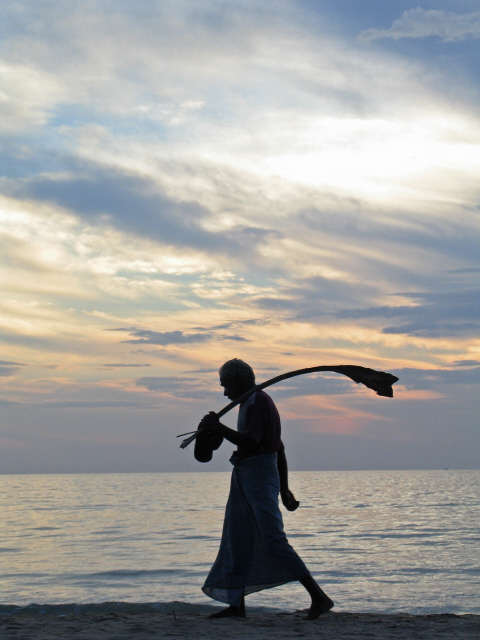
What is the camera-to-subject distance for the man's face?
5.00 m

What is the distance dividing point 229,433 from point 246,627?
1318 mm

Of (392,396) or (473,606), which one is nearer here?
(392,396)

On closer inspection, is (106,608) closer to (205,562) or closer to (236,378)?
(236,378)

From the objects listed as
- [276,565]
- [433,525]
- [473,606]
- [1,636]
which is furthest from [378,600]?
[433,525]

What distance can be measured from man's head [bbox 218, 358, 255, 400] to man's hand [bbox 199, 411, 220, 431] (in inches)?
15.2

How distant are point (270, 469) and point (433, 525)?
17.0 meters

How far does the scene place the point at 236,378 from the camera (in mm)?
5000

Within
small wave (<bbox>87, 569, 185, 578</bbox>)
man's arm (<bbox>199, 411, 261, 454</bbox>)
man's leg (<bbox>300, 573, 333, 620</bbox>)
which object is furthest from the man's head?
small wave (<bbox>87, 569, 185, 578</bbox>)

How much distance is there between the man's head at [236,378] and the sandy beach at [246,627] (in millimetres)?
1679

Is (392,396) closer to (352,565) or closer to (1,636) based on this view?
(1,636)

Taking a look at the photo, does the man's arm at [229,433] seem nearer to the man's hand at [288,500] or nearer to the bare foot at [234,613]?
the man's hand at [288,500]

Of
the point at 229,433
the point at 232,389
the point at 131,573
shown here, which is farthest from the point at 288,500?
the point at 131,573

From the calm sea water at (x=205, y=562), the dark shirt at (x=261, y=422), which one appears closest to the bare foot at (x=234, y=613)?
the dark shirt at (x=261, y=422)

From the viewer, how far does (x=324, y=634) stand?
400 cm
